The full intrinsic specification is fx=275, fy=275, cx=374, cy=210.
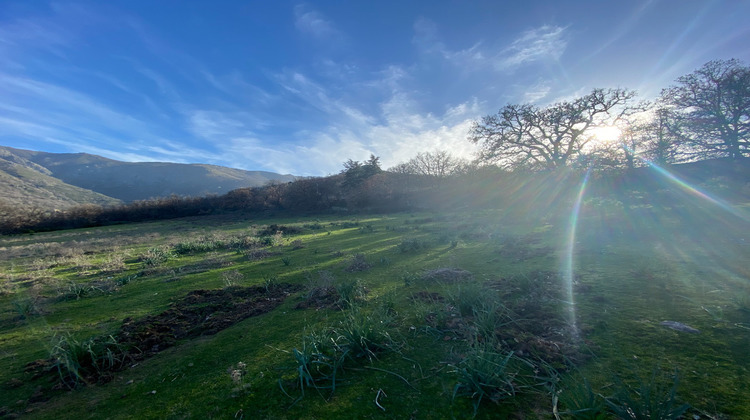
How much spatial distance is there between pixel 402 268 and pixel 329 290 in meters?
2.50

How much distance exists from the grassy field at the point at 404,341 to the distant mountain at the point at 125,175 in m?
122

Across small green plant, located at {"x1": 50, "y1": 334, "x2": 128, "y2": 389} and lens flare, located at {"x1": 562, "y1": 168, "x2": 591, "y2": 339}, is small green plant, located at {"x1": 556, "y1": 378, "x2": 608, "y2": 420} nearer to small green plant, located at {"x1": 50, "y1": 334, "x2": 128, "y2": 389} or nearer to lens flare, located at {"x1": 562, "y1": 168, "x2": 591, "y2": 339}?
lens flare, located at {"x1": 562, "y1": 168, "x2": 591, "y2": 339}

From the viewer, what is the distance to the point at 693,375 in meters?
2.49

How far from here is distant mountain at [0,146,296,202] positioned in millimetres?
120250

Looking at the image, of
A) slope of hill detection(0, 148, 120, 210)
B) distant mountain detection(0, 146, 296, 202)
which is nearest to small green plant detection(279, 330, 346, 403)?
slope of hill detection(0, 148, 120, 210)

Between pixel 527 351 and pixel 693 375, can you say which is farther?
pixel 527 351

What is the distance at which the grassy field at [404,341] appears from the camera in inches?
97.2

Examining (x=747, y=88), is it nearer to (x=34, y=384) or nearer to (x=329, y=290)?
(x=329, y=290)

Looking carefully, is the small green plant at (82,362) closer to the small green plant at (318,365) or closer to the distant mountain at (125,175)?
the small green plant at (318,365)

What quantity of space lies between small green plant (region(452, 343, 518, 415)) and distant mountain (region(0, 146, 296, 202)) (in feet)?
414

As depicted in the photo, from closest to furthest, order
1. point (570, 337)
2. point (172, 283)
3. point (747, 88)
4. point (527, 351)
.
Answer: point (527, 351) → point (570, 337) → point (172, 283) → point (747, 88)

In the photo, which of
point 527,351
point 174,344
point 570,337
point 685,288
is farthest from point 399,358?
point 685,288

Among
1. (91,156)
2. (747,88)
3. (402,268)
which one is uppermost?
(91,156)

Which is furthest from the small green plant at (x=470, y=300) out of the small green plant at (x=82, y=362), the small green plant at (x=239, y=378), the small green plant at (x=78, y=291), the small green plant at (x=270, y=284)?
the small green plant at (x=78, y=291)
